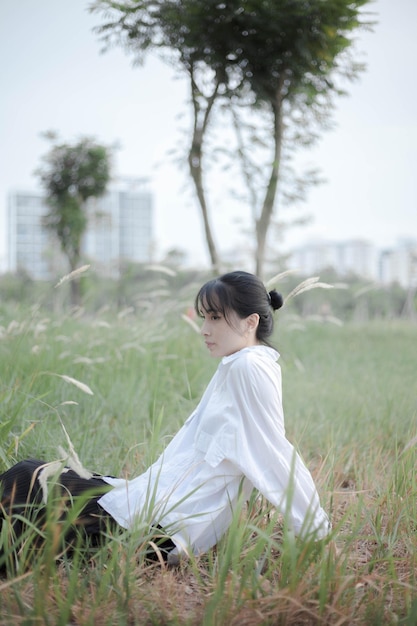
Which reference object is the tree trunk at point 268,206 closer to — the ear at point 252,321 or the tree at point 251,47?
the tree at point 251,47

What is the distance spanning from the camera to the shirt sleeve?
1.63 meters

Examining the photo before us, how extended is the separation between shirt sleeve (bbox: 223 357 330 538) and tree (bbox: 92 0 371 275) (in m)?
5.38

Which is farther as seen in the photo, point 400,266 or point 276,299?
point 400,266

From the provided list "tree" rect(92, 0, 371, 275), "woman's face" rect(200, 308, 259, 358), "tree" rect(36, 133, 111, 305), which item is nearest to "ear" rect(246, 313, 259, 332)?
"woman's face" rect(200, 308, 259, 358)

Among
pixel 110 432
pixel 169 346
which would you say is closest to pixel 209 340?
pixel 110 432

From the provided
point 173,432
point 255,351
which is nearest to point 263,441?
point 255,351

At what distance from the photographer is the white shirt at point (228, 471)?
5.36 ft

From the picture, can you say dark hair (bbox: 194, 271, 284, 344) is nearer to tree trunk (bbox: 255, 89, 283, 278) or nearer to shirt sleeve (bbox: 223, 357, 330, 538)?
shirt sleeve (bbox: 223, 357, 330, 538)

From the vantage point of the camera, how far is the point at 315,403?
3697 mm

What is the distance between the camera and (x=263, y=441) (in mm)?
1644

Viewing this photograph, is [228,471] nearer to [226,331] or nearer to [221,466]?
[221,466]

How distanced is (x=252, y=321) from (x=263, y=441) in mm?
381

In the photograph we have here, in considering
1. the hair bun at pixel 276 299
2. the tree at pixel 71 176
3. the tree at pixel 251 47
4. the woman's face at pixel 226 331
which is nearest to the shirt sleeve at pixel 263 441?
the woman's face at pixel 226 331

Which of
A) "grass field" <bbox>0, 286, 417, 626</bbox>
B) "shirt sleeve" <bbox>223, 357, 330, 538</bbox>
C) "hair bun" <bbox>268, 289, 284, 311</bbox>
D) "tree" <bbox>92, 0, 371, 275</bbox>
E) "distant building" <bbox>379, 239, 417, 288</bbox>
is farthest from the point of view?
"distant building" <bbox>379, 239, 417, 288</bbox>
